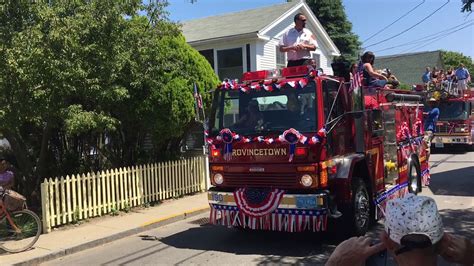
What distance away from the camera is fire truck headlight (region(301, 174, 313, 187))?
677 cm

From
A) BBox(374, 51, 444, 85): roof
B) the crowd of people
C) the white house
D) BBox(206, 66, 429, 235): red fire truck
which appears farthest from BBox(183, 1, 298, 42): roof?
BBox(374, 51, 444, 85): roof

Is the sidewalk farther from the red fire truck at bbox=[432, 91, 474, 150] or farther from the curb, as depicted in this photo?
the red fire truck at bbox=[432, 91, 474, 150]

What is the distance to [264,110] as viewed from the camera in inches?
294

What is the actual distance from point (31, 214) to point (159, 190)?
375cm

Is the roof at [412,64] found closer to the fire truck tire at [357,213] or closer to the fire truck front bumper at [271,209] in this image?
the fire truck tire at [357,213]

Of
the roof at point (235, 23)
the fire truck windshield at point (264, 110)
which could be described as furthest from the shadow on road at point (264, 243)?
the roof at point (235, 23)

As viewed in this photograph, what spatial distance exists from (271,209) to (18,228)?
403 centimetres

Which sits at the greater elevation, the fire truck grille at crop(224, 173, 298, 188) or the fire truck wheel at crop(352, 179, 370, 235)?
the fire truck grille at crop(224, 173, 298, 188)

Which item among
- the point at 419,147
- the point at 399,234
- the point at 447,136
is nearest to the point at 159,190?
Answer: the point at 419,147

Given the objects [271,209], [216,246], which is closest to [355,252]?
[271,209]

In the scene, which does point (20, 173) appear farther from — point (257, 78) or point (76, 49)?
point (257, 78)

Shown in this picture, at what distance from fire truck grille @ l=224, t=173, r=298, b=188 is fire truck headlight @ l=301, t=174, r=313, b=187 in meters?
0.10

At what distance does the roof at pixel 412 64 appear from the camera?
5173cm

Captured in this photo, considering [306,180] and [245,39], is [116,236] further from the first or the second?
[245,39]
